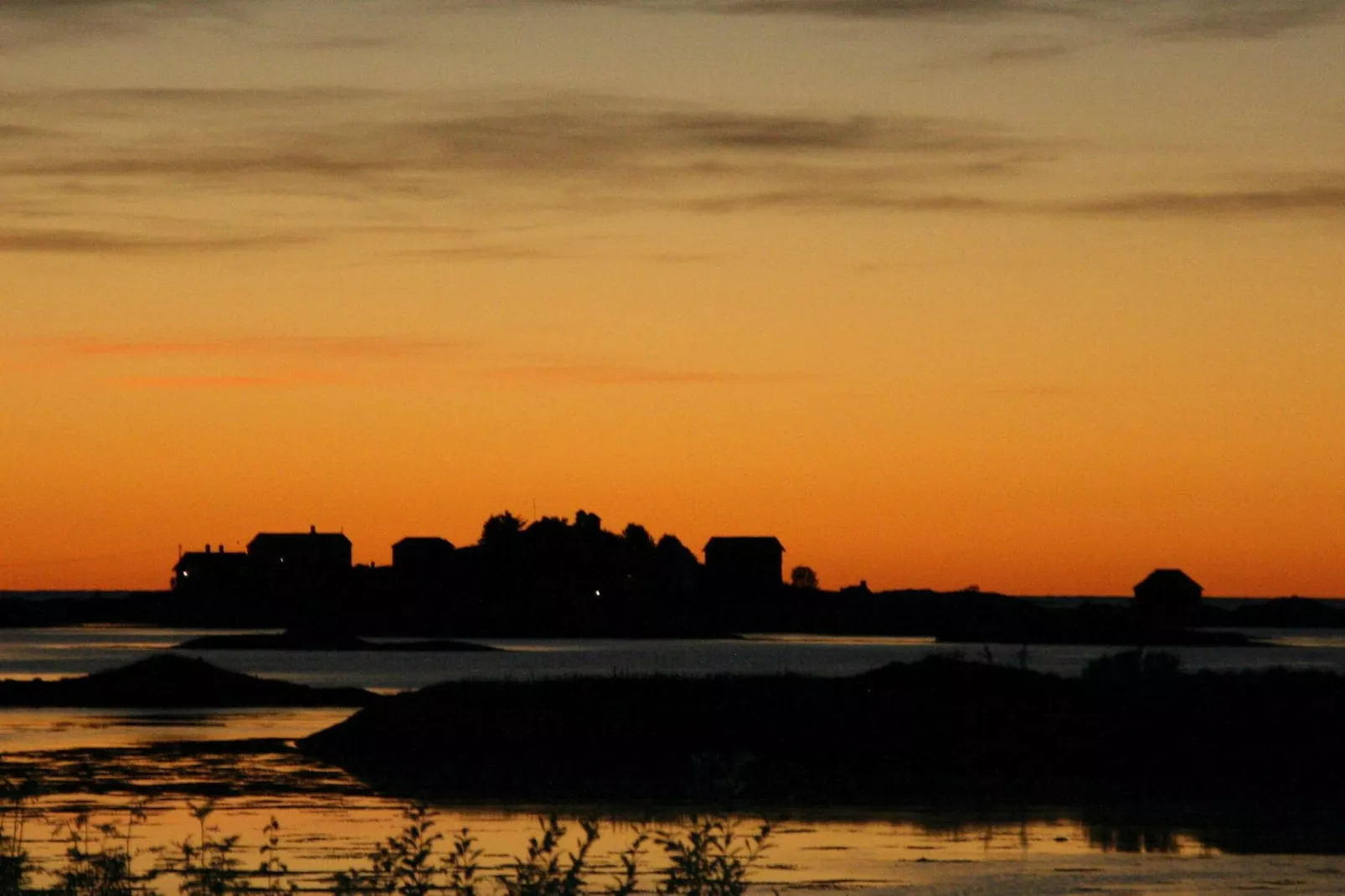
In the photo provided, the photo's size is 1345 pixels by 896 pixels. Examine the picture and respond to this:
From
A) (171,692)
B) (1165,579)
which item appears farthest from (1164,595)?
(171,692)

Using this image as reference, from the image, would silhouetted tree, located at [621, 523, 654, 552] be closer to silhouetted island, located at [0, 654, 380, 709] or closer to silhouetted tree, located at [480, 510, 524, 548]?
silhouetted tree, located at [480, 510, 524, 548]

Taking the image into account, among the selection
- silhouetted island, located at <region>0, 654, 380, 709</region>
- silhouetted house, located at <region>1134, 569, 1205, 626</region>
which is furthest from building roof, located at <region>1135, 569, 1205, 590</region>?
silhouetted island, located at <region>0, 654, 380, 709</region>

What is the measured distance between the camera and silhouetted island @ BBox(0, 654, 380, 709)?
268 ft

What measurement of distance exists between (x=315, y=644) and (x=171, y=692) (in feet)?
347

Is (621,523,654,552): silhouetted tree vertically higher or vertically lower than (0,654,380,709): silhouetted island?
higher

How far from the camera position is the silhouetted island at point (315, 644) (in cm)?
17032

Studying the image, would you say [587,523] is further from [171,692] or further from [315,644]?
[171,692]

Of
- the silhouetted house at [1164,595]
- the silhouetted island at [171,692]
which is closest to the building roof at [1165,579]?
the silhouetted house at [1164,595]

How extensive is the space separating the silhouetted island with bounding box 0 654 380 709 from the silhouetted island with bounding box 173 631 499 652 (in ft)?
258

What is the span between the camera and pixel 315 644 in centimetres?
18750

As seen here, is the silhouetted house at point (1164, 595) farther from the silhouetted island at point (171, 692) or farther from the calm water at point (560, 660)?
the silhouetted island at point (171, 692)

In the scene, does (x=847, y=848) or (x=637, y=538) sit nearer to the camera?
(x=847, y=848)

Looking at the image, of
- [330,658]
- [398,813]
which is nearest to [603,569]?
[330,658]

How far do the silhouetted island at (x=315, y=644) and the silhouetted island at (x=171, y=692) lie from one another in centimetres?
7877
